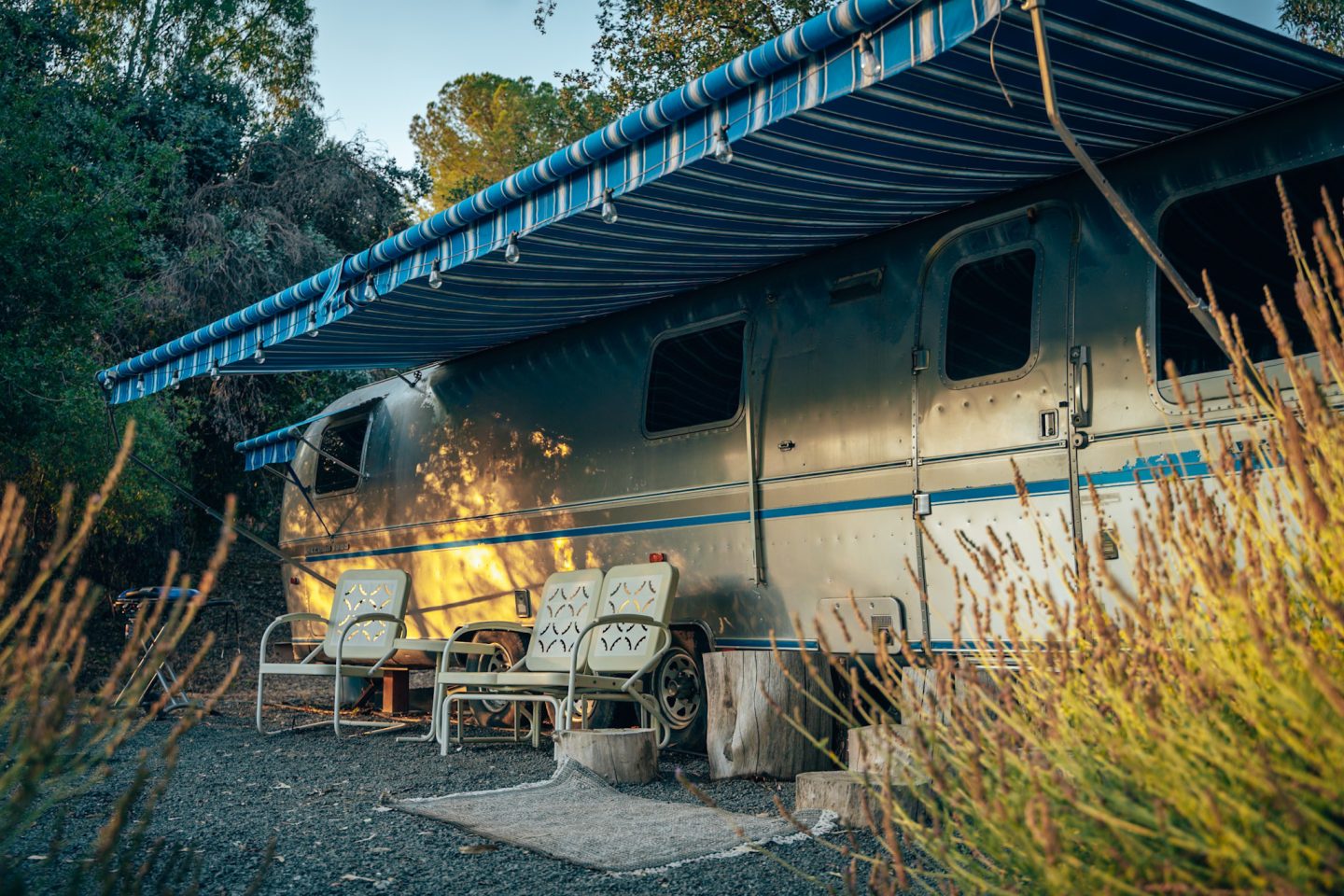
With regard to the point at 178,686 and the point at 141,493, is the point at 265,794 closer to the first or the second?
the point at 178,686

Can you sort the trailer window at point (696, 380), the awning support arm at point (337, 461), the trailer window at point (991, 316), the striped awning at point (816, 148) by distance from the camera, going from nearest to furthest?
1. the striped awning at point (816, 148)
2. the trailer window at point (991, 316)
3. the trailer window at point (696, 380)
4. the awning support arm at point (337, 461)

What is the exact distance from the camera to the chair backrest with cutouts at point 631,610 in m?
5.96

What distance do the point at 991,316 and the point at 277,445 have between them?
21.1ft

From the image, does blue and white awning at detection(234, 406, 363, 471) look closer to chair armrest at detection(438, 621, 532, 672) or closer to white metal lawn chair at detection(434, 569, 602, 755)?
chair armrest at detection(438, 621, 532, 672)

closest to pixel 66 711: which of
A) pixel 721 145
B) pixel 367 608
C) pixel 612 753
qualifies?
pixel 721 145

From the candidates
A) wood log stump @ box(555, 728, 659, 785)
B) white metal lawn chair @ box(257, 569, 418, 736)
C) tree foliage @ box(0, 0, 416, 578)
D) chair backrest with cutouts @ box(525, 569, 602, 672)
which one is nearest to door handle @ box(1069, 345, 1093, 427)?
wood log stump @ box(555, 728, 659, 785)

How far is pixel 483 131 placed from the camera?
82.5 feet

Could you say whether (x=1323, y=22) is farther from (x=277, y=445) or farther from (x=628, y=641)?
(x=277, y=445)

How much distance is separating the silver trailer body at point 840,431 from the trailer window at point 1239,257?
0.13ft

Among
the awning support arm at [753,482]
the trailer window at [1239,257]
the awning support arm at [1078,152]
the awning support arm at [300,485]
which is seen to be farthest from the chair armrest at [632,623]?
the awning support arm at [300,485]

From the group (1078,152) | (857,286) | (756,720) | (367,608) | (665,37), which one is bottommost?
(756,720)

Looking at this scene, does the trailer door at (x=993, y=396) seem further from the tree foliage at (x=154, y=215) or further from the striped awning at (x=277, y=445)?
the tree foliage at (x=154, y=215)

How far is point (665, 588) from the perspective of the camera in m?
5.93

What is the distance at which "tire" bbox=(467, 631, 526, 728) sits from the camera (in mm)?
7449
